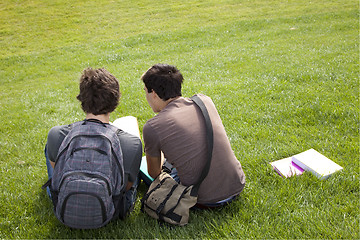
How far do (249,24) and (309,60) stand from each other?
617 centimetres

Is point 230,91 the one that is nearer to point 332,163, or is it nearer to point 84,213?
point 332,163

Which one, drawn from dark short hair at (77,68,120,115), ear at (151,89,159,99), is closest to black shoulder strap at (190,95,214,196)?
ear at (151,89,159,99)

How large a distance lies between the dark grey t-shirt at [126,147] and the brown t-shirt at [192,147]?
13 centimetres

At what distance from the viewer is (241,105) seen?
19.4 ft

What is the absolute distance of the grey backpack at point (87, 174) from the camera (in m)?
2.63

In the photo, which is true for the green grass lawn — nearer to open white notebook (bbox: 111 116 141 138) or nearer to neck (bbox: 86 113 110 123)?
open white notebook (bbox: 111 116 141 138)

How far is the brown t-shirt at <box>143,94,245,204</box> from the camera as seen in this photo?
2.93m

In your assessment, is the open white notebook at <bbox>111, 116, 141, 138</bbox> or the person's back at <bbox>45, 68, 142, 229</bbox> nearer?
the person's back at <bbox>45, 68, 142, 229</bbox>

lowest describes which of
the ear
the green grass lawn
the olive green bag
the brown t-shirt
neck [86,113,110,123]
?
the green grass lawn

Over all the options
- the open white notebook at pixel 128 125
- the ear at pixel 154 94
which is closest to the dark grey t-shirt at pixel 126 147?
the ear at pixel 154 94

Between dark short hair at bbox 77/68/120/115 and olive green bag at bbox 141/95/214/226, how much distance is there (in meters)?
0.82

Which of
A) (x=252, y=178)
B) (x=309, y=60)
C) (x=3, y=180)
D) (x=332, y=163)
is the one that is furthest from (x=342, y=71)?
(x=3, y=180)

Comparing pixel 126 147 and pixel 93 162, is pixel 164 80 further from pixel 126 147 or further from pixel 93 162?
pixel 93 162

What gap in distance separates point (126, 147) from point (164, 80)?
0.77 meters
